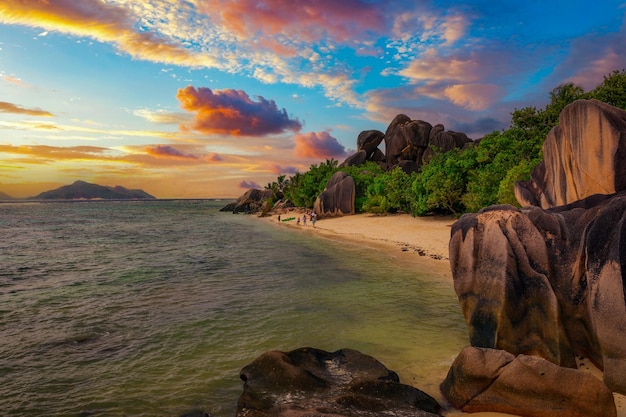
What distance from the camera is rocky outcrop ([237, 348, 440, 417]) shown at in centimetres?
657

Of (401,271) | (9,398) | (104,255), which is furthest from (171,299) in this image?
(104,255)

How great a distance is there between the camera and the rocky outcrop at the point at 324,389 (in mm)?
6570

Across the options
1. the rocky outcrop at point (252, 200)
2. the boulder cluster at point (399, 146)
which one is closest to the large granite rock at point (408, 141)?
the boulder cluster at point (399, 146)

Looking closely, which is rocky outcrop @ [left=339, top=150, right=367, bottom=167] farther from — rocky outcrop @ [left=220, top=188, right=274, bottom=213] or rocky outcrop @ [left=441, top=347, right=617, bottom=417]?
rocky outcrop @ [left=441, top=347, right=617, bottom=417]

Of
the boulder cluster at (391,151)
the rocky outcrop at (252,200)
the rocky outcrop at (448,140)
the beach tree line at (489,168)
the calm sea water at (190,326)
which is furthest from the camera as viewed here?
the rocky outcrop at (252,200)

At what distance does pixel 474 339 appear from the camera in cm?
948

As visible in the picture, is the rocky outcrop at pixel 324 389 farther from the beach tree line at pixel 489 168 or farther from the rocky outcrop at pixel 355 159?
the rocky outcrop at pixel 355 159

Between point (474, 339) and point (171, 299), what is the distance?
40.1 feet

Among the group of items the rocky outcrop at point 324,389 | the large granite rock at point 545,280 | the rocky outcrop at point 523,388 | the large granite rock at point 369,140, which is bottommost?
the rocky outcrop at point 324,389

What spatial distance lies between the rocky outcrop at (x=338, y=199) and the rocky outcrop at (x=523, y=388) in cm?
4730

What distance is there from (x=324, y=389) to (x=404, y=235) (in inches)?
1050

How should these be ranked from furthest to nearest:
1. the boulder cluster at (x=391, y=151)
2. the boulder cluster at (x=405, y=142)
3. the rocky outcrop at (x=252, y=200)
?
the rocky outcrop at (x=252, y=200)
the boulder cluster at (x=405, y=142)
the boulder cluster at (x=391, y=151)

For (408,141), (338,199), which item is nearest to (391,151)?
(408,141)

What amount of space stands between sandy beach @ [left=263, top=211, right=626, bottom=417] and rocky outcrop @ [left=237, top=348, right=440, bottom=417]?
36.4 feet
